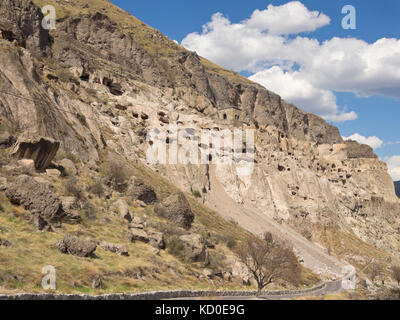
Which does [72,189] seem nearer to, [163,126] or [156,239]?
[156,239]

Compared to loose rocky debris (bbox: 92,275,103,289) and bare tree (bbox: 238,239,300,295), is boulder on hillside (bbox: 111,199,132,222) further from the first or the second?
loose rocky debris (bbox: 92,275,103,289)

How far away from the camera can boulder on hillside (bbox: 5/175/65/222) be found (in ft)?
63.5

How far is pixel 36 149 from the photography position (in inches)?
950

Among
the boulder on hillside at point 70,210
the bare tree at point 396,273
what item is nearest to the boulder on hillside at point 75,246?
the boulder on hillside at point 70,210

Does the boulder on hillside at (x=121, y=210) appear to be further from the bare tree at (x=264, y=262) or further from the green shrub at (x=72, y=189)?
the bare tree at (x=264, y=262)

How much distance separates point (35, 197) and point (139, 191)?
12.1m

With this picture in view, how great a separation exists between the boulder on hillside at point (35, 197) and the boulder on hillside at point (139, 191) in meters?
10.9

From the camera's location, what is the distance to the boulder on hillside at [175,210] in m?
30.9

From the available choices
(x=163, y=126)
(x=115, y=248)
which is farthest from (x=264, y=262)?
(x=163, y=126)

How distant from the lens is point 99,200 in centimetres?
2603

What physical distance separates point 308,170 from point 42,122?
166 ft

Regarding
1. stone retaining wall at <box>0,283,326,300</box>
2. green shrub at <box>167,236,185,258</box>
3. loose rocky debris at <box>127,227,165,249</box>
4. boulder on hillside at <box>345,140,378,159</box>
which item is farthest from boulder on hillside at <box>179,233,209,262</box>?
Answer: boulder on hillside at <box>345,140,378,159</box>

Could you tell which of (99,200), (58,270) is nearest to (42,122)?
(99,200)
